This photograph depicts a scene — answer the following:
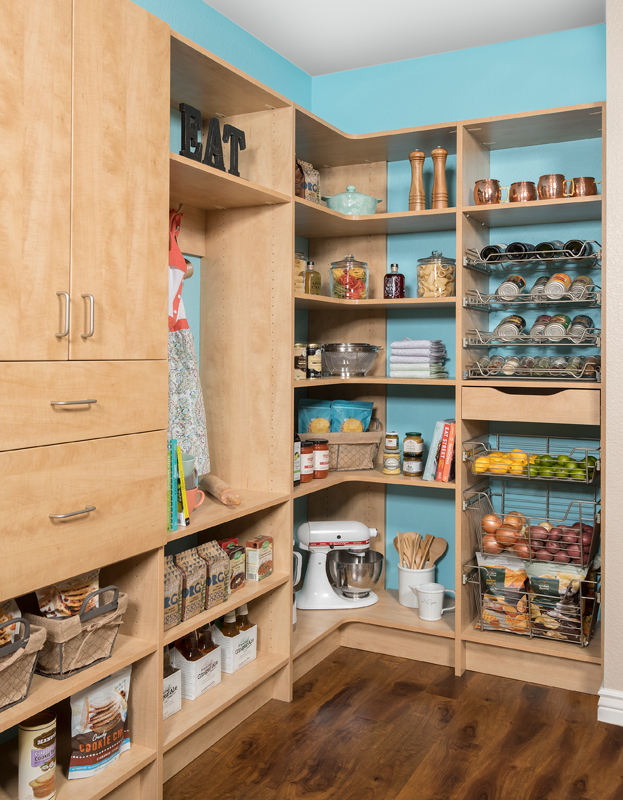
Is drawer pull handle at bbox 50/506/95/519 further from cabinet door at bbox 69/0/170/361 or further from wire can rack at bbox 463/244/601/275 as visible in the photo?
wire can rack at bbox 463/244/601/275

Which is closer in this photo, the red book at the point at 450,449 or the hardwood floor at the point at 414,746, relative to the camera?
the hardwood floor at the point at 414,746

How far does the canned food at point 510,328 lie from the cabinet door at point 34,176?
1723 mm

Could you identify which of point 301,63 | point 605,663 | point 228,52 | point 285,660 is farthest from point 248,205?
point 605,663

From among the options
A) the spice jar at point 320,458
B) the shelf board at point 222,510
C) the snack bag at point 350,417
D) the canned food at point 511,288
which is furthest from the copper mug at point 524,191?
the shelf board at point 222,510

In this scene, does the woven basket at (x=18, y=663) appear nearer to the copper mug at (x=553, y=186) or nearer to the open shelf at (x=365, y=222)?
the open shelf at (x=365, y=222)

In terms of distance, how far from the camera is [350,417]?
123 inches

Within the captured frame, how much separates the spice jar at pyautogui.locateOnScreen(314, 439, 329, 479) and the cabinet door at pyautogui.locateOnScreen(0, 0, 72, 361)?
1429mm

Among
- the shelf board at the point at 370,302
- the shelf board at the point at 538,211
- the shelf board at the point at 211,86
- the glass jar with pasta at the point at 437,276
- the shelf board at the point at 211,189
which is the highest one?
the shelf board at the point at 211,86

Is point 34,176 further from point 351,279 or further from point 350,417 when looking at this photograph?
point 350,417

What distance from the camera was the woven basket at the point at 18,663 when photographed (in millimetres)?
1473

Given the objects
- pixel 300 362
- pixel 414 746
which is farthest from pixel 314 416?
pixel 414 746

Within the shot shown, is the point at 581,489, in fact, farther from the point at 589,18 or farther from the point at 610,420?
the point at 589,18

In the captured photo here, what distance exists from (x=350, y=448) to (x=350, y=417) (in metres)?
0.15

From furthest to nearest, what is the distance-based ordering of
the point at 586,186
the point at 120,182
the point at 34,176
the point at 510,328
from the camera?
the point at 510,328, the point at 586,186, the point at 120,182, the point at 34,176
